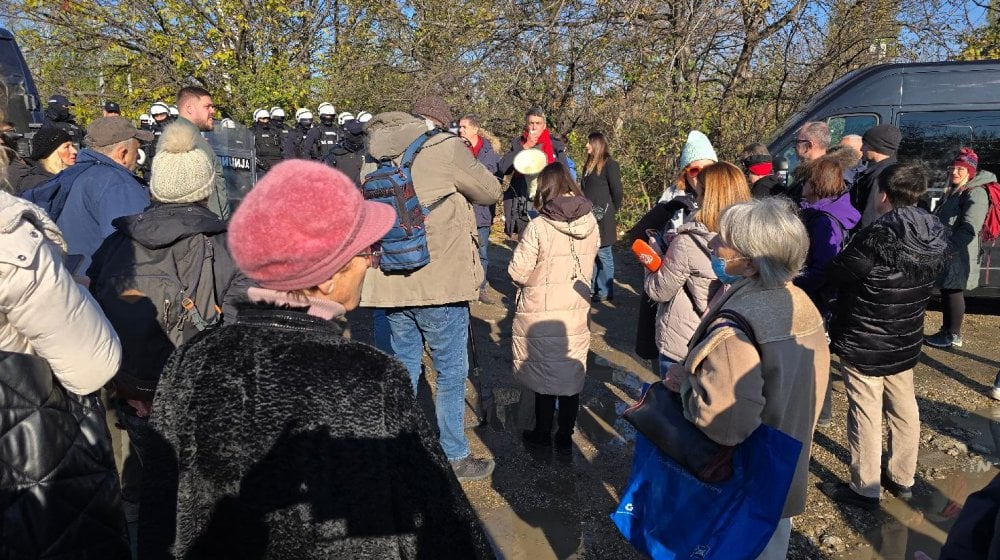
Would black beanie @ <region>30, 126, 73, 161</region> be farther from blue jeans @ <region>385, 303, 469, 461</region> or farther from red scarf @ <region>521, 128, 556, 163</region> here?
red scarf @ <region>521, 128, 556, 163</region>

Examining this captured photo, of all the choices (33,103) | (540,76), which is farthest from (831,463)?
(33,103)

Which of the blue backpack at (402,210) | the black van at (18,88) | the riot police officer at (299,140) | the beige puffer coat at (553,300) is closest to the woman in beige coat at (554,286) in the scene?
the beige puffer coat at (553,300)

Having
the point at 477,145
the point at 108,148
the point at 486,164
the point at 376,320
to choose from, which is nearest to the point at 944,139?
the point at 486,164

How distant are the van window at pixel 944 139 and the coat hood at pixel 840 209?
337 cm

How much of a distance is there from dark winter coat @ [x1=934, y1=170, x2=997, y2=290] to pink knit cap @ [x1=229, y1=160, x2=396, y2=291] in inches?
240

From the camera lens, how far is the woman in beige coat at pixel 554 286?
370 cm

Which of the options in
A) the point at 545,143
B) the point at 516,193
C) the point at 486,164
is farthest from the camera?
the point at 516,193

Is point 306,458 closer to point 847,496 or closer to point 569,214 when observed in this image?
point 569,214

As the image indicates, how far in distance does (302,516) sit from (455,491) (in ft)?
0.96

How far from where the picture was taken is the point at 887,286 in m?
3.25

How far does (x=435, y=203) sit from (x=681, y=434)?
69.8 inches

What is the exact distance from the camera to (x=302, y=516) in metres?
1.25

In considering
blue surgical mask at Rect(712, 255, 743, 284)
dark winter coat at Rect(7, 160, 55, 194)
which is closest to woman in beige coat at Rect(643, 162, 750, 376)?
blue surgical mask at Rect(712, 255, 743, 284)

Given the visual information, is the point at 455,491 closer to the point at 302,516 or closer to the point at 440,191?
the point at 302,516
